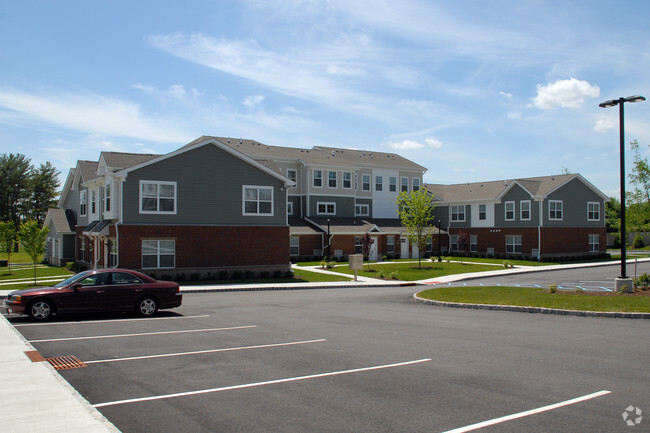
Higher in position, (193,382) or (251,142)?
(251,142)

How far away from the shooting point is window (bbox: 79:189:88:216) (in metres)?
37.9

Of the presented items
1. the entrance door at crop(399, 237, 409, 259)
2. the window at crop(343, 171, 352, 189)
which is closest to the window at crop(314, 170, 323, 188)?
the window at crop(343, 171, 352, 189)

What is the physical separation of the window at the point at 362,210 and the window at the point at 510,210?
13.6m

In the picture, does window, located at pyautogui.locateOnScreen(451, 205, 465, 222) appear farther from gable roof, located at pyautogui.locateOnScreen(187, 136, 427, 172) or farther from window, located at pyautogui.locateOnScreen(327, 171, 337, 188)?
window, located at pyautogui.locateOnScreen(327, 171, 337, 188)

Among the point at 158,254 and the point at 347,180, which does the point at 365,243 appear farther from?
the point at 158,254

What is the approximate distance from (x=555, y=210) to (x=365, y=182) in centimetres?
1847

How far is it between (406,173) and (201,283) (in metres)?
32.8

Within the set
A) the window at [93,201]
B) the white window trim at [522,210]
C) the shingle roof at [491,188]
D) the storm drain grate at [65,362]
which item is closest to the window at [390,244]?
the shingle roof at [491,188]

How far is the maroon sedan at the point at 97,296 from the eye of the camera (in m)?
15.3

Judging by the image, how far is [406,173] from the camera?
57406 millimetres

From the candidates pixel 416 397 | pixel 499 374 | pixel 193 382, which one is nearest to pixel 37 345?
pixel 193 382

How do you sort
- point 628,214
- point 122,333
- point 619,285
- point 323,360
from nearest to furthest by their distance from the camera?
1. point 323,360
2. point 122,333
3. point 619,285
4. point 628,214

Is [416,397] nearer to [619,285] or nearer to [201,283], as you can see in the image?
[619,285]

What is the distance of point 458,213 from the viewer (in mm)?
56969
